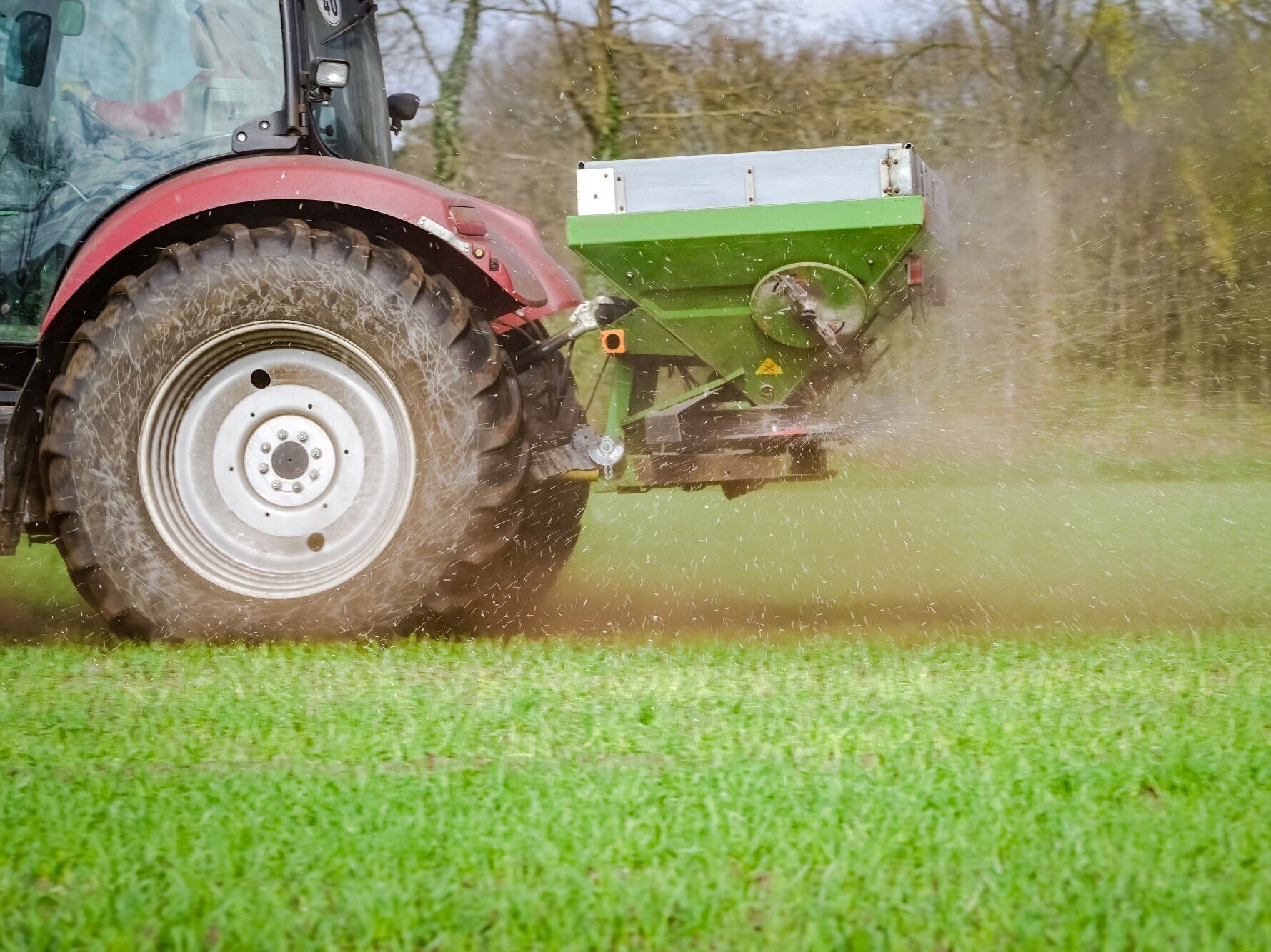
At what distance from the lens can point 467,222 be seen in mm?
3885

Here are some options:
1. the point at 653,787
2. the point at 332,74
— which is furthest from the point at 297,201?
the point at 653,787

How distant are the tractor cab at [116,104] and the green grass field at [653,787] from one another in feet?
4.27

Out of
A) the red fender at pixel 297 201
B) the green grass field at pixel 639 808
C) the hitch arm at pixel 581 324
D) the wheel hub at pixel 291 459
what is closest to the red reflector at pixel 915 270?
the hitch arm at pixel 581 324

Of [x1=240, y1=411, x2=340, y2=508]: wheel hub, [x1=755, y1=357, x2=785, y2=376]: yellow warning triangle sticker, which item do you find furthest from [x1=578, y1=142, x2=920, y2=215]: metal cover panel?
[x1=240, y1=411, x2=340, y2=508]: wheel hub

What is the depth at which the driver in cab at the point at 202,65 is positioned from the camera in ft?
13.5

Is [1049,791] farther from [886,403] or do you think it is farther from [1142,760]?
[886,403]

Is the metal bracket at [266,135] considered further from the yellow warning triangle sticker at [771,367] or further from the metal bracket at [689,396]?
the yellow warning triangle sticker at [771,367]

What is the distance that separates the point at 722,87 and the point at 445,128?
7.03 feet

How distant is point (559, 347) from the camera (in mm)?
4305

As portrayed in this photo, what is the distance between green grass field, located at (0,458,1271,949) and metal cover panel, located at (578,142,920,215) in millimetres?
1330

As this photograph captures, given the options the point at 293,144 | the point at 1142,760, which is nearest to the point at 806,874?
the point at 1142,760

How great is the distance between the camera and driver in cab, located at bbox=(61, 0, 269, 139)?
4.11m

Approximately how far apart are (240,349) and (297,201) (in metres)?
0.47

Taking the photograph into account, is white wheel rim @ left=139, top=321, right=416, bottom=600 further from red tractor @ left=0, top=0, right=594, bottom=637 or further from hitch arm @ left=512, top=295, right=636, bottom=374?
hitch arm @ left=512, top=295, right=636, bottom=374
